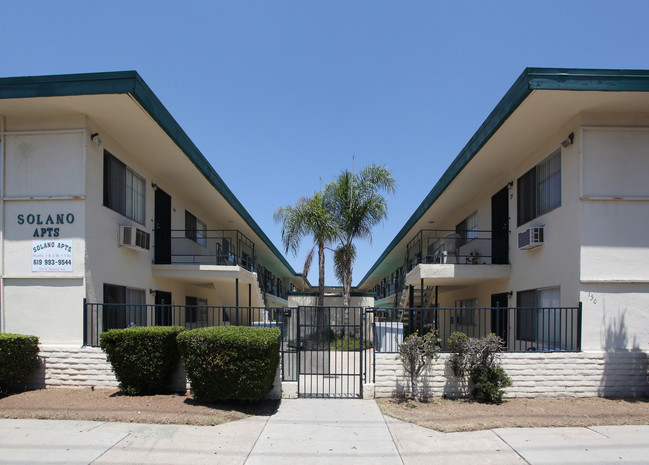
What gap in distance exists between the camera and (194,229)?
59.2ft

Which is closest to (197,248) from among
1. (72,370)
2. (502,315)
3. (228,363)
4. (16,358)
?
(72,370)

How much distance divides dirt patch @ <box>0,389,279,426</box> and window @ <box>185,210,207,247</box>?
8.71 meters

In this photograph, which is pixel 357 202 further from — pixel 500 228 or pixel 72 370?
pixel 72 370

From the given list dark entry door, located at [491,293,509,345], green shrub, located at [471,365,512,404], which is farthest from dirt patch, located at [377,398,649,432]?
dark entry door, located at [491,293,509,345]

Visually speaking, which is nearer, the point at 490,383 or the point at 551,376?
the point at 490,383

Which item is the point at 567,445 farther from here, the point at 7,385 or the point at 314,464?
Result: the point at 7,385

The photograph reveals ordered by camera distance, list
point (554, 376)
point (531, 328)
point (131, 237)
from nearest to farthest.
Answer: point (554, 376) → point (131, 237) → point (531, 328)

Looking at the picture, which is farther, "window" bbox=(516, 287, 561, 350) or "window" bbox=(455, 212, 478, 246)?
"window" bbox=(455, 212, 478, 246)

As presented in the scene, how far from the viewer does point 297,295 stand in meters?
21.1

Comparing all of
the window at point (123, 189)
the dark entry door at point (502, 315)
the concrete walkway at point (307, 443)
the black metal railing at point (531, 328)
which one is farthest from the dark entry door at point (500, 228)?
the window at point (123, 189)

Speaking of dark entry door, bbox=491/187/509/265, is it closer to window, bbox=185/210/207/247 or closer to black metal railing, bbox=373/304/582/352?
black metal railing, bbox=373/304/582/352

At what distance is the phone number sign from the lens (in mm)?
10062

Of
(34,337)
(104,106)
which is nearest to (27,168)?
(104,106)

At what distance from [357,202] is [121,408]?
13.0 metres
